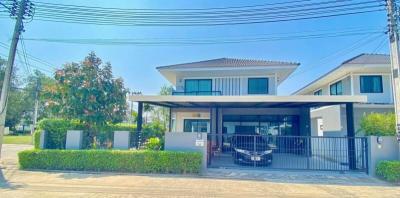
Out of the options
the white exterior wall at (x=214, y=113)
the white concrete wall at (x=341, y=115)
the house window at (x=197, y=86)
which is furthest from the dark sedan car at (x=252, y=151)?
the house window at (x=197, y=86)

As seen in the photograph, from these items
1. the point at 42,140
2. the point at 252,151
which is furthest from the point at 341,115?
the point at 42,140

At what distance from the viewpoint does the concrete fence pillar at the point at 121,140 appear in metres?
11.5

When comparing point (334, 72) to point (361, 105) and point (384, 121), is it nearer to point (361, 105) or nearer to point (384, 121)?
point (361, 105)

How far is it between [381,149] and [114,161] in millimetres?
10819

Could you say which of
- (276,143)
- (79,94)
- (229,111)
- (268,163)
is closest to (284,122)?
(229,111)

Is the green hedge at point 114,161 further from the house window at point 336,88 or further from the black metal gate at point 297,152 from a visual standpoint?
the house window at point 336,88

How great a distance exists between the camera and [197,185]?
8.58 metres

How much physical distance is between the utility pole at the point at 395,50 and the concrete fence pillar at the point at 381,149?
0.73 m

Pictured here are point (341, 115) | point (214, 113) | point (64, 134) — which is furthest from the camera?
point (214, 113)

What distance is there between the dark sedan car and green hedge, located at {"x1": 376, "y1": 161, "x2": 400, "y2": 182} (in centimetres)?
432

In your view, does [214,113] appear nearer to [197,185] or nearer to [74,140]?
Answer: [74,140]

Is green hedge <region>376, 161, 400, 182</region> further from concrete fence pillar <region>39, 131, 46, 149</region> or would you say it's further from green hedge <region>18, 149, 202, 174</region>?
concrete fence pillar <region>39, 131, 46, 149</region>

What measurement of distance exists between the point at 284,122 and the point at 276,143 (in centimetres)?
615

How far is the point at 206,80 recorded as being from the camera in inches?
740
